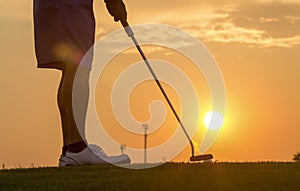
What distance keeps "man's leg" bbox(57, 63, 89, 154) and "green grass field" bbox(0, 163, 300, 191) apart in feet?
2.06

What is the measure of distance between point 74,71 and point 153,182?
2.39 metres

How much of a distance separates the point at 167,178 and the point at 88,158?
1952 mm

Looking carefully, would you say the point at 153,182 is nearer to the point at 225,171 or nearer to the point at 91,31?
the point at 225,171

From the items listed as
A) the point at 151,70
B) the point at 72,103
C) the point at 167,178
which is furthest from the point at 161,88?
the point at 167,178

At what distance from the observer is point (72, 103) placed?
376 inches

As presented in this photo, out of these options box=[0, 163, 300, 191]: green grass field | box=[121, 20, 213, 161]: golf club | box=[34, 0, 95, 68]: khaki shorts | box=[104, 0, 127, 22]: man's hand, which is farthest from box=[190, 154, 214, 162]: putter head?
box=[34, 0, 95, 68]: khaki shorts

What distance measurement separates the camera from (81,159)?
956 centimetres

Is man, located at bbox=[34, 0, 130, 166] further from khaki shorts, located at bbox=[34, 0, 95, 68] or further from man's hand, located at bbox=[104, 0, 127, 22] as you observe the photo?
man's hand, located at bbox=[104, 0, 127, 22]

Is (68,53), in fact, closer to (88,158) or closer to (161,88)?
(88,158)

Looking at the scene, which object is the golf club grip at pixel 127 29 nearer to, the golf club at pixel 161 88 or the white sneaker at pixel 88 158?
the golf club at pixel 161 88

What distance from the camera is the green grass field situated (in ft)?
24.3

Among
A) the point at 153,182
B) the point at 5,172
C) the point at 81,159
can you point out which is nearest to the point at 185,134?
the point at 81,159

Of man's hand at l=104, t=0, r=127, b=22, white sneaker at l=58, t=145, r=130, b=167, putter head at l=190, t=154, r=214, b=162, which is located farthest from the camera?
putter head at l=190, t=154, r=214, b=162

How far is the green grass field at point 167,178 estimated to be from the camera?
7.41 meters
